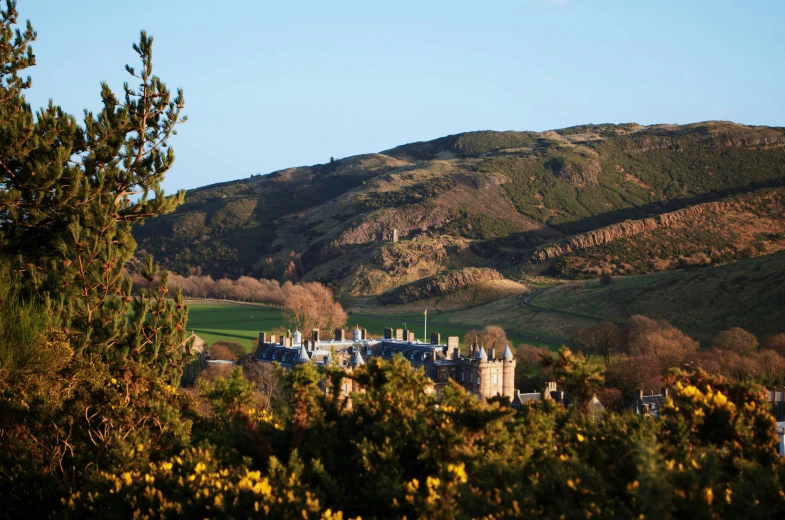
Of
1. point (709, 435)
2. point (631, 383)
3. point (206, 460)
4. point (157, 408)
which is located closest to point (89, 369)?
point (157, 408)

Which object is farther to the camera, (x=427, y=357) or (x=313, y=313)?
(x=313, y=313)

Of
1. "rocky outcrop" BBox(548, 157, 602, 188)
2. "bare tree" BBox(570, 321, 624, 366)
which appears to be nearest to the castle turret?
"bare tree" BBox(570, 321, 624, 366)

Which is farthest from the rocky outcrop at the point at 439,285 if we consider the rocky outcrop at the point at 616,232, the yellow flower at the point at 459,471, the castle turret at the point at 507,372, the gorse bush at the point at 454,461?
the yellow flower at the point at 459,471

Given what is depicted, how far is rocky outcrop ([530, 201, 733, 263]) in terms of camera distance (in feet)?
401

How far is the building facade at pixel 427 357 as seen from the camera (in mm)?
51469

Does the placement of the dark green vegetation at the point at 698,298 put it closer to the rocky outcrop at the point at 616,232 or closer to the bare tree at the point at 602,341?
the bare tree at the point at 602,341

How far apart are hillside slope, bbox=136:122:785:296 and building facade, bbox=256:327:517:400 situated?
56.1 m

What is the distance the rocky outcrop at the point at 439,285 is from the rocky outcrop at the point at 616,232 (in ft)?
38.9

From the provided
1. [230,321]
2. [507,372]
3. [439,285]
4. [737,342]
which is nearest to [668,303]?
[737,342]

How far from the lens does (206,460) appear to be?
13898mm

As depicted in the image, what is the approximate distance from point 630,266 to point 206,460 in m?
102

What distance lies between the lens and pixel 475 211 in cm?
14900

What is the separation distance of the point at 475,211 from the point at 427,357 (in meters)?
95.1

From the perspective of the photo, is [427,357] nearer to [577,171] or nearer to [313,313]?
[313,313]
